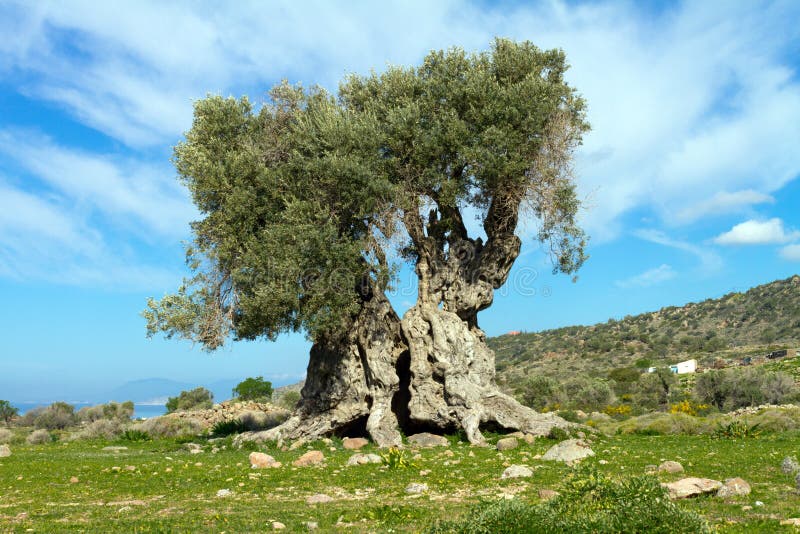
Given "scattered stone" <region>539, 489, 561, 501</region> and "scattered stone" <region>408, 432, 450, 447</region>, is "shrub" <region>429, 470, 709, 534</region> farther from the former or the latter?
"scattered stone" <region>408, 432, 450, 447</region>

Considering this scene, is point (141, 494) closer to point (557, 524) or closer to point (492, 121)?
point (557, 524)

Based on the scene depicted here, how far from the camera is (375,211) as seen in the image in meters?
22.6

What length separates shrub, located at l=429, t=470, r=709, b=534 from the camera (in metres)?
6.58

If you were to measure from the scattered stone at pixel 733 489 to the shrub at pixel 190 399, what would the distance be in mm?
50919

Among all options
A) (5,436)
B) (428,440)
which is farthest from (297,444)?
(5,436)

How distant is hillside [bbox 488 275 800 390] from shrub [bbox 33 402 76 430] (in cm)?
3629

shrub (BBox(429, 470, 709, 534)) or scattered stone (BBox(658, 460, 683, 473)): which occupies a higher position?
shrub (BBox(429, 470, 709, 534))

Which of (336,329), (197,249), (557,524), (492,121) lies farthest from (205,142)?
(557,524)

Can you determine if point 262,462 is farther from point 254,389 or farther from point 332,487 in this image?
point 254,389

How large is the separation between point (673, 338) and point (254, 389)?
49331mm

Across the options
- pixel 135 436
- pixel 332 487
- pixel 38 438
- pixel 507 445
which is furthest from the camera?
pixel 38 438

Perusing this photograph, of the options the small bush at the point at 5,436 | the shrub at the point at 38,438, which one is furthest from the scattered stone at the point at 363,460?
the small bush at the point at 5,436

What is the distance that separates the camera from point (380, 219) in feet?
75.4

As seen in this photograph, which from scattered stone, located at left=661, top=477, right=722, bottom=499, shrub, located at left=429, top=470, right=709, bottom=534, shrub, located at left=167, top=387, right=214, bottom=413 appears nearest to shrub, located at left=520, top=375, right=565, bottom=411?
shrub, located at left=167, top=387, right=214, bottom=413
